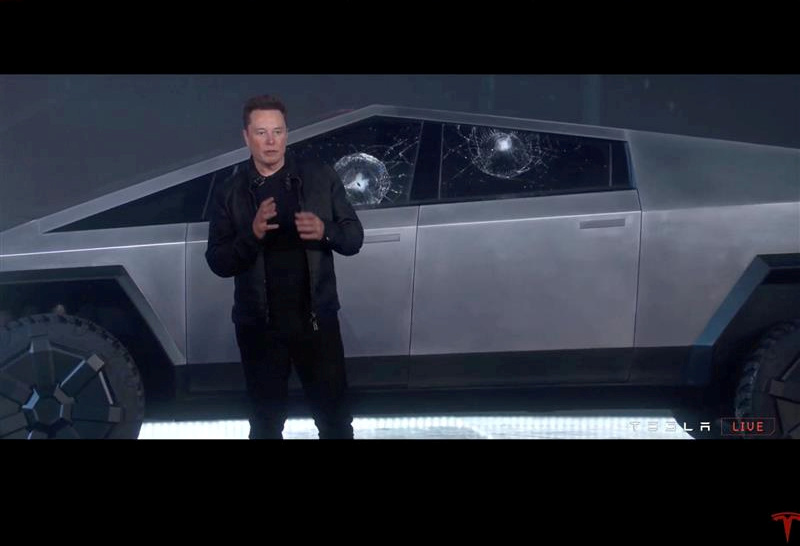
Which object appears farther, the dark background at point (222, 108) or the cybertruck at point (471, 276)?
the dark background at point (222, 108)

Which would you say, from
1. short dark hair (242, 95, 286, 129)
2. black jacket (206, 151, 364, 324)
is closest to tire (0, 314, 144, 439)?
black jacket (206, 151, 364, 324)

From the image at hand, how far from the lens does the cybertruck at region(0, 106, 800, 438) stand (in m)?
3.44

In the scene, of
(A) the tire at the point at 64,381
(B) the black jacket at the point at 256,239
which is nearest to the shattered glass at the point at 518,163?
(B) the black jacket at the point at 256,239

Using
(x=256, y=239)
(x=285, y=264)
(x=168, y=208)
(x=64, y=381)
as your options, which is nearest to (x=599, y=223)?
(x=285, y=264)

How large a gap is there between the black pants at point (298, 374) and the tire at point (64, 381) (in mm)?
Answer: 532

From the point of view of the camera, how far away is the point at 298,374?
3582 mm

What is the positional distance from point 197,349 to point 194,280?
1.04ft

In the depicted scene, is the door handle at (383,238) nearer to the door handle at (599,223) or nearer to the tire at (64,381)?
the door handle at (599,223)

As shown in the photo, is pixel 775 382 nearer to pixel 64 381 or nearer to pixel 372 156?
pixel 372 156

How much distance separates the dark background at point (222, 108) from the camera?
11.8 feet
